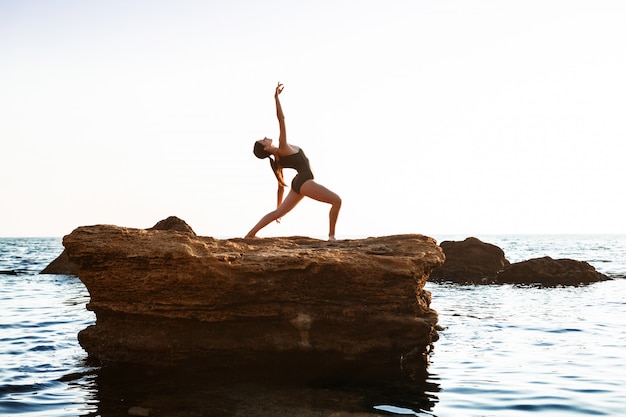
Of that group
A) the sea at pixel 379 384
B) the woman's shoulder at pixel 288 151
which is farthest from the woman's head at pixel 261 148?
the sea at pixel 379 384

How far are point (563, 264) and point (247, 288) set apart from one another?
1021 inches

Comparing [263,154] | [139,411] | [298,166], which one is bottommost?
[139,411]

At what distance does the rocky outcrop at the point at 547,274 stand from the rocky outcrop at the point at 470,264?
1125 mm

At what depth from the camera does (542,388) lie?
9234mm

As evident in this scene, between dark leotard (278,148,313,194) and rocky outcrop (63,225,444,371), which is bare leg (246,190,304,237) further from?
rocky outcrop (63,225,444,371)

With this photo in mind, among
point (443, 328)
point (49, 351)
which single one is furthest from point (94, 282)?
point (443, 328)

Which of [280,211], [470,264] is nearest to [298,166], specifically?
[280,211]

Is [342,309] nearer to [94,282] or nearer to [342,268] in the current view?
[342,268]

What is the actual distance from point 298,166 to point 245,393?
4149 millimetres

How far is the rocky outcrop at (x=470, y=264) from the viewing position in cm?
3189

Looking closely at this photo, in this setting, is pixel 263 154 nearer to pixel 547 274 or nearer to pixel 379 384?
pixel 379 384

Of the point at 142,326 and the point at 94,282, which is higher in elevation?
the point at 94,282

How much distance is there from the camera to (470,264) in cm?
3256

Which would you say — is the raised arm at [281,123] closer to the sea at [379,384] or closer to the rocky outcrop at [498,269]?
the sea at [379,384]
